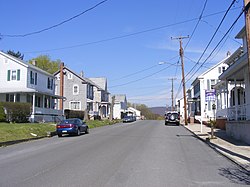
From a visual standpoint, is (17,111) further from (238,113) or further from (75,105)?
(75,105)

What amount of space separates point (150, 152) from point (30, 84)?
1190 inches

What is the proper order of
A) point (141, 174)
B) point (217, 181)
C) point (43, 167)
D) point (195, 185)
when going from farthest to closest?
1. point (43, 167)
2. point (141, 174)
3. point (217, 181)
4. point (195, 185)

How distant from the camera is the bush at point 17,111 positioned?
3231 centimetres

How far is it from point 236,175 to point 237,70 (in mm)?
12282

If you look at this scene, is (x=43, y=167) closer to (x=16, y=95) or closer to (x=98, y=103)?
(x=16, y=95)

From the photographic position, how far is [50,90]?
49312mm

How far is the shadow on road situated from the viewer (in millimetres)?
8953

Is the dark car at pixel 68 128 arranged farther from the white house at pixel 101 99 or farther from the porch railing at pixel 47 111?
the white house at pixel 101 99

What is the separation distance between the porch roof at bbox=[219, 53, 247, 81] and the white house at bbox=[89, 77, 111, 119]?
1864 inches

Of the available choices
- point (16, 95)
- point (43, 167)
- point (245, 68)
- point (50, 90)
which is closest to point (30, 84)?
point (16, 95)

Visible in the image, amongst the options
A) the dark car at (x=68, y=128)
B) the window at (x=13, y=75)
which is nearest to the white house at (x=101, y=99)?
the window at (x=13, y=75)

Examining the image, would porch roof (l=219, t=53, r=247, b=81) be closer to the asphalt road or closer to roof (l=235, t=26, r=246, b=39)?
roof (l=235, t=26, r=246, b=39)

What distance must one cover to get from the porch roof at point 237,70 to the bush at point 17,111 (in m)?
19.7

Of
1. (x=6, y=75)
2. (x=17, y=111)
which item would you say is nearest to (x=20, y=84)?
(x=6, y=75)
